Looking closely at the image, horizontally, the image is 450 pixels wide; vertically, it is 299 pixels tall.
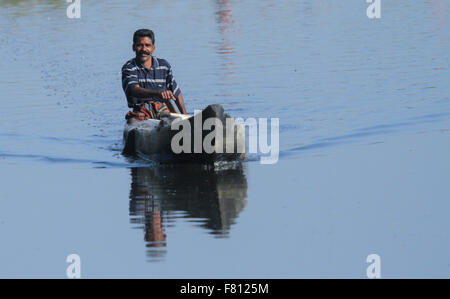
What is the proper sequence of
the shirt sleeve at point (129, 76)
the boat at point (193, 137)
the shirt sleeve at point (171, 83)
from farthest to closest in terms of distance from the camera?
1. the shirt sleeve at point (171, 83)
2. the shirt sleeve at point (129, 76)
3. the boat at point (193, 137)

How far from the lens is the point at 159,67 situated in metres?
12.1

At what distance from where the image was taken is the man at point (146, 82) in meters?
11.8

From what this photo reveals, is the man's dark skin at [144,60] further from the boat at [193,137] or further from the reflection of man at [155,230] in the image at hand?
the reflection of man at [155,230]

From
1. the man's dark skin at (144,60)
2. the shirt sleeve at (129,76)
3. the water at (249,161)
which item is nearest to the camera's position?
the water at (249,161)

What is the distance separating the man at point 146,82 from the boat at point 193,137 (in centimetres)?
27

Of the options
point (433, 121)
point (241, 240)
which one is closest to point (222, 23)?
point (433, 121)

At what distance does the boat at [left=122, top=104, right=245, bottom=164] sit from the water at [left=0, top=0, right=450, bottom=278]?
204mm

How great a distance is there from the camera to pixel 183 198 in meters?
10.2

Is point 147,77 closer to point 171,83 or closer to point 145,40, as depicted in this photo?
point 171,83

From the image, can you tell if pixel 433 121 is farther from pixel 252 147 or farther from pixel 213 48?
pixel 213 48

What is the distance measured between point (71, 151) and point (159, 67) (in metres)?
2.25

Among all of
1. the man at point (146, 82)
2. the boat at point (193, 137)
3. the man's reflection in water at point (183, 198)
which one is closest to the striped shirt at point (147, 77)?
the man at point (146, 82)

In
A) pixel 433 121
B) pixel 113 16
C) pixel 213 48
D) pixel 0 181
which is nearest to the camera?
pixel 0 181

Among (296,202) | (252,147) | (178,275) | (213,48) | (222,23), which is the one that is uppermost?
(222,23)
